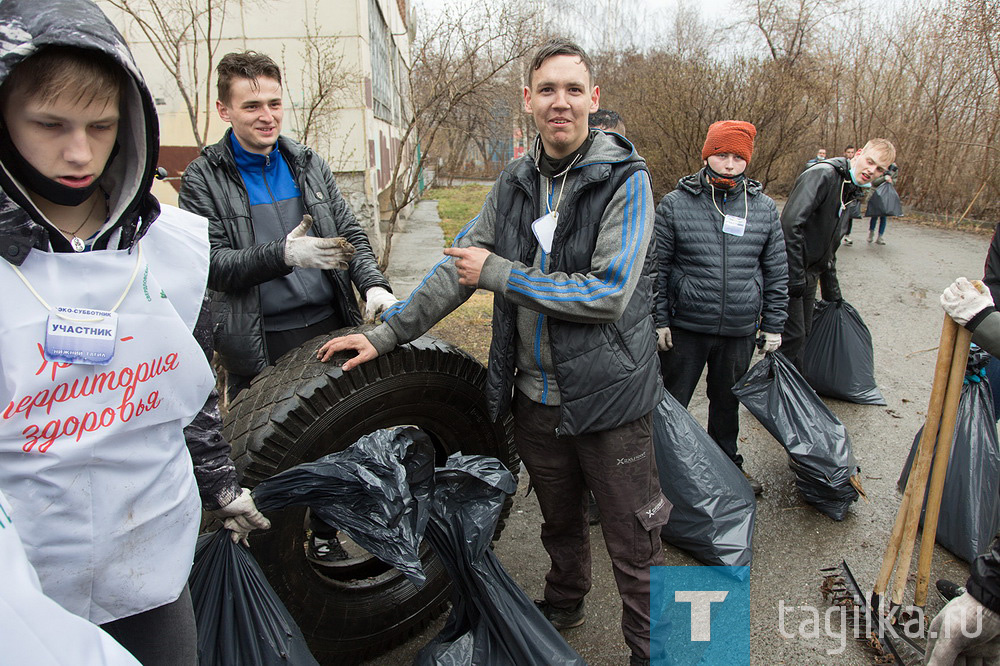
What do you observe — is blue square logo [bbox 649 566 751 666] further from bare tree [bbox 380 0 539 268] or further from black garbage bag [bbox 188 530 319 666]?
bare tree [bbox 380 0 539 268]

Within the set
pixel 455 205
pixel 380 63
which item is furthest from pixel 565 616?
pixel 455 205

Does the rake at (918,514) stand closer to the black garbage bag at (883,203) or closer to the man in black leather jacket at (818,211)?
the man in black leather jacket at (818,211)

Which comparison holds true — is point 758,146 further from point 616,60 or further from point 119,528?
point 616,60

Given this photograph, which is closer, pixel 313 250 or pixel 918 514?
pixel 313 250

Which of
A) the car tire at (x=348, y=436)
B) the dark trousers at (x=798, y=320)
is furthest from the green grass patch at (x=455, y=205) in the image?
the car tire at (x=348, y=436)

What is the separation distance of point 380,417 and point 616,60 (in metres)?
20.7

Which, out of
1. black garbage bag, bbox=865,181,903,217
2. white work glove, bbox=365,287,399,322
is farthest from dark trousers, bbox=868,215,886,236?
white work glove, bbox=365,287,399,322

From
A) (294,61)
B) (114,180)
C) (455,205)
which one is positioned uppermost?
(294,61)

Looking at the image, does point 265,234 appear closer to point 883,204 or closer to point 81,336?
point 81,336

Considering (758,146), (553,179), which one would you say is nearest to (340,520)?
(553,179)

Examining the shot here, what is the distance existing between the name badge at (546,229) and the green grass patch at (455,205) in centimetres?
733

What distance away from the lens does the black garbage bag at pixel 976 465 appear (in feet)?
9.11

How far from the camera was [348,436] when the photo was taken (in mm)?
2084

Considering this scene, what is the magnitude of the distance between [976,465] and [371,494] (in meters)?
2.68
